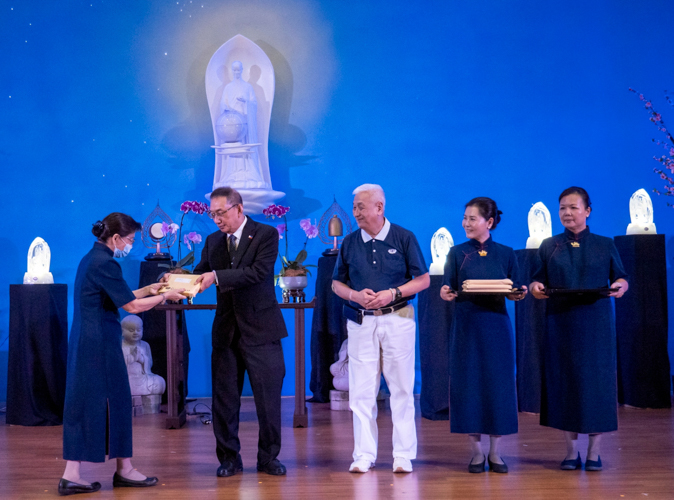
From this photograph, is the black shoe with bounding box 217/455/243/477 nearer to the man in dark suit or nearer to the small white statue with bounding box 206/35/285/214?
the man in dark suit

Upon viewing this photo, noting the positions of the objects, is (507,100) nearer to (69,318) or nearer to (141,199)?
(141,199)

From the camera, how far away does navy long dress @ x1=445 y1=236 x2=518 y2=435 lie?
3.50 m

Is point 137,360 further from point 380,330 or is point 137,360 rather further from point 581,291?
point 581,291

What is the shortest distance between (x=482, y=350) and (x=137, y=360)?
10.4 feet

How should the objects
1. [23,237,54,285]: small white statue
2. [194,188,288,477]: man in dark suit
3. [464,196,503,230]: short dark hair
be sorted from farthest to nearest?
[23,237,54,285]: small white statue
[464,196,503,230]: short dark hair
[194,188,288,477]: man in dark suit

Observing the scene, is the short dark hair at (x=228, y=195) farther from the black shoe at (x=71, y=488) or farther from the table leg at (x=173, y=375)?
the table leg at (x=173, y=375)

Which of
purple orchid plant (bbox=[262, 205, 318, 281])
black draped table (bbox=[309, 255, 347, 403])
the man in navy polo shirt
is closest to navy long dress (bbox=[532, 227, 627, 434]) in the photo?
the man in navy polo shirt

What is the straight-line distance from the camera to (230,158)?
20.2ft

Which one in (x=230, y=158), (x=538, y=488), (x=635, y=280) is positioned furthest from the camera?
(x=230, y=158)

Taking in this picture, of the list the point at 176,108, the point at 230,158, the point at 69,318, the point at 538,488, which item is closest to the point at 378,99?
the point at 230,158

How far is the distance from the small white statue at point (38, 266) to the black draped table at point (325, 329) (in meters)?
2.23

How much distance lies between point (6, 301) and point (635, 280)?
5.55 meters

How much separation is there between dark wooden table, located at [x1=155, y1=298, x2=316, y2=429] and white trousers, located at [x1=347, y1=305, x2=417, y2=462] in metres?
1.38

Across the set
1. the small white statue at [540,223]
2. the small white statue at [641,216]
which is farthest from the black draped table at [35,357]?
the small white statue at [641,216]
